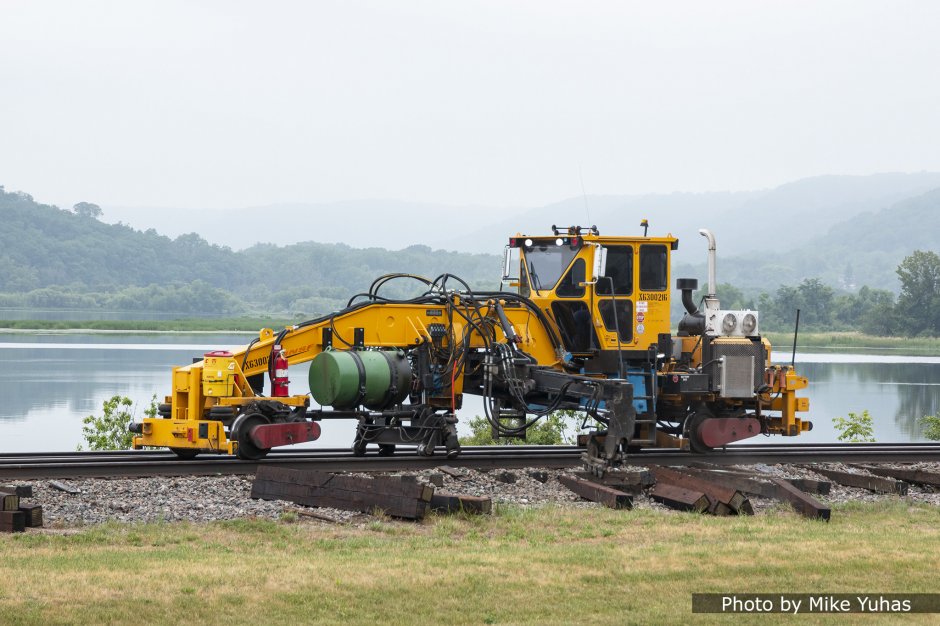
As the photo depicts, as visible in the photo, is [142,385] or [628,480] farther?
[142,385]

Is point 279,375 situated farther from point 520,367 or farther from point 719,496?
point 719,496

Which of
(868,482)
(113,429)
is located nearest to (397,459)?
(868,482)

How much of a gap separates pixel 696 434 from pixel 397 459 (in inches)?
180

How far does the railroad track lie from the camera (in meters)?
14.2

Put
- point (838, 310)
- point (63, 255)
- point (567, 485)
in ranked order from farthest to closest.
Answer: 1. point (63, 255)
2. point (838, 310)
3. point (567, 485)

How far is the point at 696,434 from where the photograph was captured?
17.8m

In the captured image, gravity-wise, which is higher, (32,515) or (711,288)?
(711,288)

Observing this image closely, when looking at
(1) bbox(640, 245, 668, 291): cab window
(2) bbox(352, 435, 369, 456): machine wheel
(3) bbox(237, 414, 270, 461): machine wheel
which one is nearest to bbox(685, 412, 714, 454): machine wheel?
(1) bbox(640, 245, 668, 291): cab window

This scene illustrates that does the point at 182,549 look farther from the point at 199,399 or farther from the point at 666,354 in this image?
the point at 666,354

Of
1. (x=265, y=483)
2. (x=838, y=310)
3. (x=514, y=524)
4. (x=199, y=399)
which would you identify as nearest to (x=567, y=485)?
(x=514, y=524)

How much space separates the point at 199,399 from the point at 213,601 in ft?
21.0

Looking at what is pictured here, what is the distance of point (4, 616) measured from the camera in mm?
8180

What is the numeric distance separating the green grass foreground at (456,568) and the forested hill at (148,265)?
445ft

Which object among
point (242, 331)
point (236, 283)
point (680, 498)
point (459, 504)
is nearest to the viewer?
point (459, 504)
